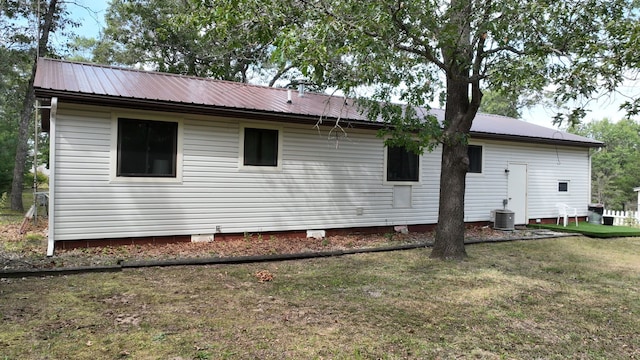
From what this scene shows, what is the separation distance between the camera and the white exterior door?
462 inches

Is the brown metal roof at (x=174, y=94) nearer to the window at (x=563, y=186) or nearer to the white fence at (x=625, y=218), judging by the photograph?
the window at (x=563, y=186)

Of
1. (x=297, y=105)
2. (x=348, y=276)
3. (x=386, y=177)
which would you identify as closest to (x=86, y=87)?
(x=297, y=105)

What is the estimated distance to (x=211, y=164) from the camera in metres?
7.66

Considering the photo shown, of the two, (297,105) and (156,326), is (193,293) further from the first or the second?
(297,105)

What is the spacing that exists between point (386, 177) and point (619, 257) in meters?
4.94

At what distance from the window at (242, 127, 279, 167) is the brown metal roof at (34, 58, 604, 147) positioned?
390 mm

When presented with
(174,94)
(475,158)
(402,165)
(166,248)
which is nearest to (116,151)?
(174,94)

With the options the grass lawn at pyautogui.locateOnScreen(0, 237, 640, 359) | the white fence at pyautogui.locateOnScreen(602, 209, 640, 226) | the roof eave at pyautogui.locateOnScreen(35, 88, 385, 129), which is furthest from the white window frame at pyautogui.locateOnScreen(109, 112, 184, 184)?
the white fence at pyautogui.locateOnScreen(602, 209, 640, 226)

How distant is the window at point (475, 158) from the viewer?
11.0 metres

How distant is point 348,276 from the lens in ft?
18.6

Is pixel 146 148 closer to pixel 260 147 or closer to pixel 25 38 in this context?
pixel 260 147

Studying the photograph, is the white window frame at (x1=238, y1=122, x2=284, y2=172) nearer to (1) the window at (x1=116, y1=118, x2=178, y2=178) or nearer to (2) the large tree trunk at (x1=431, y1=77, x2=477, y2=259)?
(1) the window at (x1=116, y1=118, x2=178, y2=178)

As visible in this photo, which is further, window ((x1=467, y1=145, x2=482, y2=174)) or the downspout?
window ((x1=467, y1=145, x2=482, y2=174))

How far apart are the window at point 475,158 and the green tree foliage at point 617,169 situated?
21.9m
